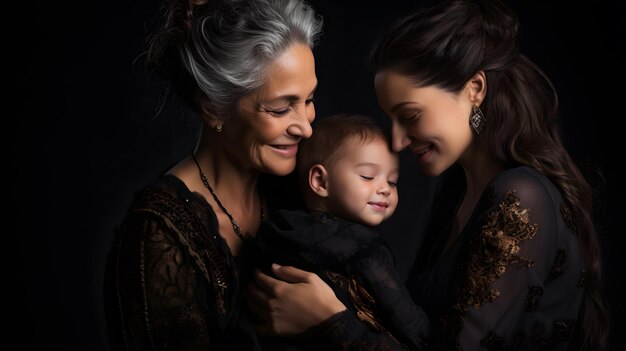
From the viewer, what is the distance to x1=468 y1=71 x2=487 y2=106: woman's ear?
9.65 ft

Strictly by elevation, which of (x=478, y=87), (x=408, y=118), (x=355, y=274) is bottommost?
(x=355, y=274)

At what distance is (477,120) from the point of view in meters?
2.98

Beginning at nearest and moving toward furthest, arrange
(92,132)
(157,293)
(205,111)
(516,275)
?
(516,275)
(157,293)
(205,111)
(92,132)

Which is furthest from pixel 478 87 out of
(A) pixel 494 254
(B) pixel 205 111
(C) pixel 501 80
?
(B) pixel 205 111

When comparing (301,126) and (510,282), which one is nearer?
(510,282)

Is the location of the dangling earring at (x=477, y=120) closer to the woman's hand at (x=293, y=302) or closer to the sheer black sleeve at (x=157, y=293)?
the woman's hand at (x=293, y=302)

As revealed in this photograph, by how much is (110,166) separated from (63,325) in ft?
2.96

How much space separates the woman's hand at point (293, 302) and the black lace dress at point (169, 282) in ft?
0.34

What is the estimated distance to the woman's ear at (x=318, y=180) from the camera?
3082mm

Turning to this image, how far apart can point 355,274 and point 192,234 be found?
23.7 inches

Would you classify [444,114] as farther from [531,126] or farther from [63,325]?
[63,325]

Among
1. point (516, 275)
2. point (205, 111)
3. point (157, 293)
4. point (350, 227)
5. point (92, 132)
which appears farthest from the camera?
point (92, 132)

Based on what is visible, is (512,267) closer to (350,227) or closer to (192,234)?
(350,227)

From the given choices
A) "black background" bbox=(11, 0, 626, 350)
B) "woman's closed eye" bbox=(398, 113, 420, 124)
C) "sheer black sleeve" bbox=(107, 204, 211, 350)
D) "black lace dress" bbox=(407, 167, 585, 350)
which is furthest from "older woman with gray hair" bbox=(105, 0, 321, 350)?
"black background" bbox=(11, 0, 626, 350)
